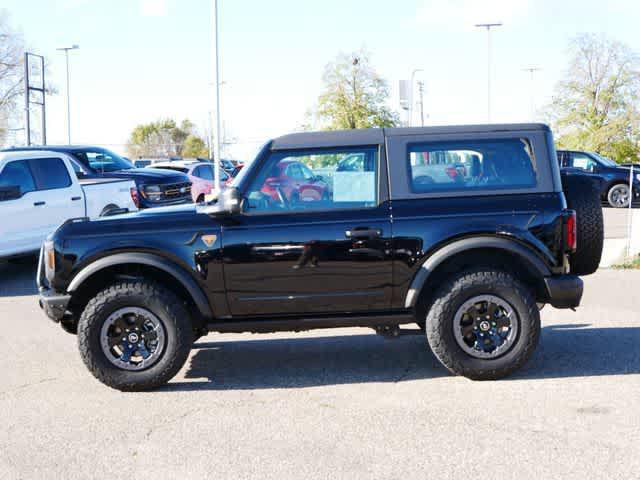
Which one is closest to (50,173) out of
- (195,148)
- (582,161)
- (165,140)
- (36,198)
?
(36,198)

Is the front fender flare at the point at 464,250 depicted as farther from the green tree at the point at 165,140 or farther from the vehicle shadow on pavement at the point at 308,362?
the green tree at the point at 165,140

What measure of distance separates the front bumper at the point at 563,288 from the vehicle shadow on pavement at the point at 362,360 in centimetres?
59

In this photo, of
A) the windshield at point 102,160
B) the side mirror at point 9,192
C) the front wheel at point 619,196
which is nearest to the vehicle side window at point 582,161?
the front wheel at point 619,196

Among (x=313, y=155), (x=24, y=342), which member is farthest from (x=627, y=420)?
(x=24, y=342)

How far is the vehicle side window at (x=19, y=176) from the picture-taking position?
462 inches

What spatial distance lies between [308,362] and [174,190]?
38.8ft

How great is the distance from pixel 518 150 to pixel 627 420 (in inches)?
80.6

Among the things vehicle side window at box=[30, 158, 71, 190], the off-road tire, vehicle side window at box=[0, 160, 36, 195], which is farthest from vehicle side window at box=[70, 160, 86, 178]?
the off-road tire

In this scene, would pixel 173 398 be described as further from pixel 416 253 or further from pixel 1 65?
pixel 1 65

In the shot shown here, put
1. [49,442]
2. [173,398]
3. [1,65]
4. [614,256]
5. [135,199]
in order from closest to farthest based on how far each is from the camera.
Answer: [49,442], [173,398], [614,256], [135,199], [1,65]

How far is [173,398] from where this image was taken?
19.1 feet

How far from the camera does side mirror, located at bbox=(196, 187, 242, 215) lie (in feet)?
19.3

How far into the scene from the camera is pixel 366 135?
6.14m

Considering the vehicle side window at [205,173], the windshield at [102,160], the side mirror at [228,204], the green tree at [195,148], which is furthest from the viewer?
the green tree at [195,148]
